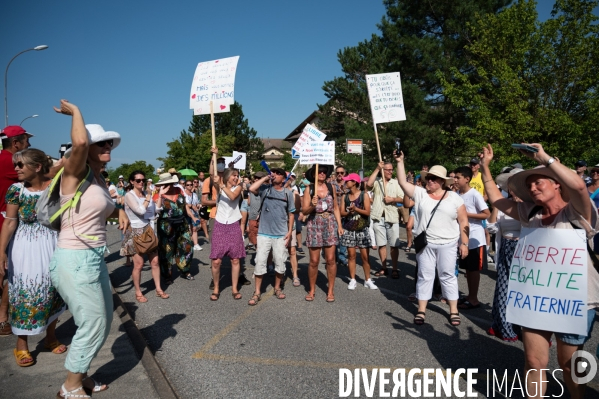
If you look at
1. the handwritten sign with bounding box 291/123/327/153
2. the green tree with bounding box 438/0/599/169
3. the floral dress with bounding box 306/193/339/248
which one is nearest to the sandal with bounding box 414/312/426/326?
the floral dress with bounding box 306/193/339/248

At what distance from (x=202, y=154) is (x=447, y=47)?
30.7m

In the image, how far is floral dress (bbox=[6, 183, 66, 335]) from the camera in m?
4.01

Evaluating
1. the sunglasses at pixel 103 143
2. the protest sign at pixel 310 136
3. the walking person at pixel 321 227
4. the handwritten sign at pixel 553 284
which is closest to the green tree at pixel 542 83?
the protest sign at pixel 310 136

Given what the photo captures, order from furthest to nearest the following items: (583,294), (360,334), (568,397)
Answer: (360,334), (568,397), (583,294)

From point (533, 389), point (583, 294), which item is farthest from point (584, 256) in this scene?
point (533, 389)

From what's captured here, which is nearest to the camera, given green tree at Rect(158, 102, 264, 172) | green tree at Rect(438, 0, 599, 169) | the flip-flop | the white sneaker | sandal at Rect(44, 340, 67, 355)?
sandal at Rect(44, 340, 67, 355)

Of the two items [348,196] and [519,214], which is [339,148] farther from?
[519,214]

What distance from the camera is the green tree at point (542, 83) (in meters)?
14.7

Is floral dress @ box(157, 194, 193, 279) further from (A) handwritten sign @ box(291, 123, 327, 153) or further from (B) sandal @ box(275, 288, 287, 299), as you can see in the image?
(A) handwritten sign @ box(291, 123, 327, 153)

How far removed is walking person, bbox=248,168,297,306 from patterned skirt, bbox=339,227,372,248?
108 cm

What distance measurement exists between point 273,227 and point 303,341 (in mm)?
2096

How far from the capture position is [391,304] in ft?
20.6

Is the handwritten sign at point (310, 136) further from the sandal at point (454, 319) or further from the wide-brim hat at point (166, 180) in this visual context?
the sandal at point (454, 319)

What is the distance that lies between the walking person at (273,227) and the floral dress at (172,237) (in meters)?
1.91
